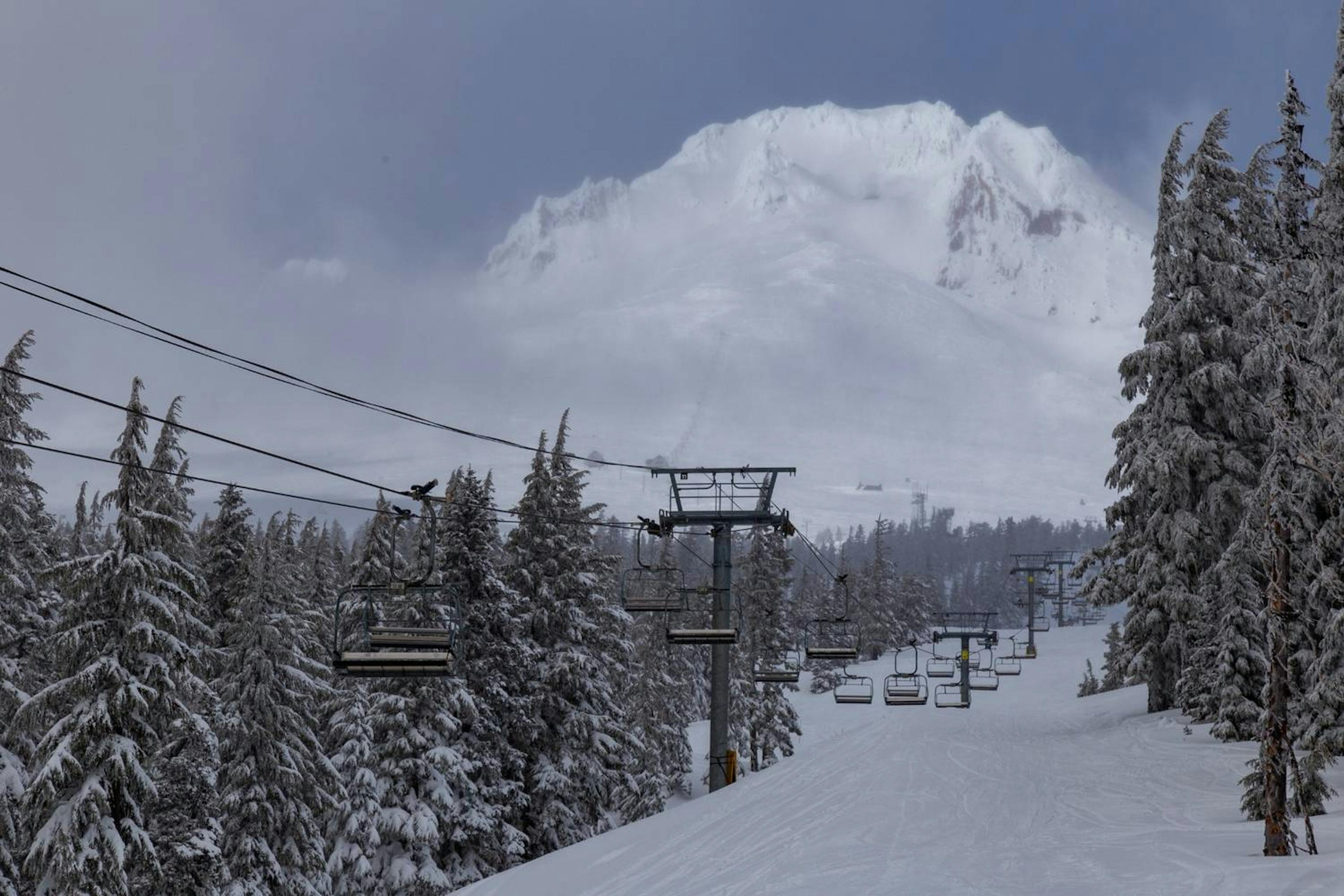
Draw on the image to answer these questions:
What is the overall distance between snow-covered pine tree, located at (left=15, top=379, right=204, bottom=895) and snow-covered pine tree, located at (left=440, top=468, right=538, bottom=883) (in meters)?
9.80

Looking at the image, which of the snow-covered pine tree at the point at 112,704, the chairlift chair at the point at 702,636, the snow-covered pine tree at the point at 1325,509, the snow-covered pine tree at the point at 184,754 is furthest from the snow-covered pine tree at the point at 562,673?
the snow-covered pine tree at the point at 1325,509

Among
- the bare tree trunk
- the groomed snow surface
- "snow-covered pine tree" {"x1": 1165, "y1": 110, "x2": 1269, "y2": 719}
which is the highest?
"snow-covered pine tree" {"x1": 1165, "y1": 110, "x2": 1269, "y2": 719}

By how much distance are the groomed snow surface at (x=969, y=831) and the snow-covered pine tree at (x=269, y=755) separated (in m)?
10.6

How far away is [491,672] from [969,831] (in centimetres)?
1754

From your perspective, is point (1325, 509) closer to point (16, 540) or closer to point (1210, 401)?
point (1210, 401)

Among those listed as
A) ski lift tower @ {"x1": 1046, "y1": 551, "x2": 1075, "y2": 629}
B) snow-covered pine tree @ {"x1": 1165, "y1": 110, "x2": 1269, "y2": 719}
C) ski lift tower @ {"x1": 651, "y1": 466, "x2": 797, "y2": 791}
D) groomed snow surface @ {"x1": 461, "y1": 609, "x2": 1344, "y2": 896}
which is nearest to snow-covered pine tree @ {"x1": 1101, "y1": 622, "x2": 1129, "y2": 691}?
ski lift tower @ {"x1": 1046, "y1": 551, "x2": 1075, "y2": 629}

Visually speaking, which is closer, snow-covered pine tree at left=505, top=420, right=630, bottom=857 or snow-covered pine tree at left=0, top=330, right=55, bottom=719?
snow-covered pine tree at left=0, top=330, right=55, bottom=719

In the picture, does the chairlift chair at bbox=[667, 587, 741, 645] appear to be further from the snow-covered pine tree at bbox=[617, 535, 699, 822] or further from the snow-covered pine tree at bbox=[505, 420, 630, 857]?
the snow-covered pine tree at bbox=[617, 535, 699, 822]

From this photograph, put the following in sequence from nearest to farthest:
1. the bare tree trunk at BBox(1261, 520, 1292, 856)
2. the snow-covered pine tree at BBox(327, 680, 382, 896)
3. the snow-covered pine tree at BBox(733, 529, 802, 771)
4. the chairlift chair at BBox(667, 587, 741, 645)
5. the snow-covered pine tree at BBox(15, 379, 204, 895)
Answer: the bare tree trunk at BBox(1261, 520, 1292, 856)
the snow-covered pine tree at BBox(15, 379, 204, 895)
the chairlift chair at BBox(667, 587, 741, 645)
the snow-covered pine tree at BBox(327, 680, 382, 896)
the snow-covered pine tree at BBox(733, 529, 802, 771)

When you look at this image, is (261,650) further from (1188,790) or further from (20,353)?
(1188,790)

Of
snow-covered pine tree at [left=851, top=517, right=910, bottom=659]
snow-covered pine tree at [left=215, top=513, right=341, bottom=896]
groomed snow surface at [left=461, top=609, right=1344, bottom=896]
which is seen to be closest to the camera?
groomed snow surface at [left=461, top=609, right=1344, bottom=896]

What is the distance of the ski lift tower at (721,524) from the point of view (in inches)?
1121

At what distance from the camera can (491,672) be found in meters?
33.4

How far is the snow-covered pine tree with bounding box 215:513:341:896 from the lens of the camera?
27094 mm
